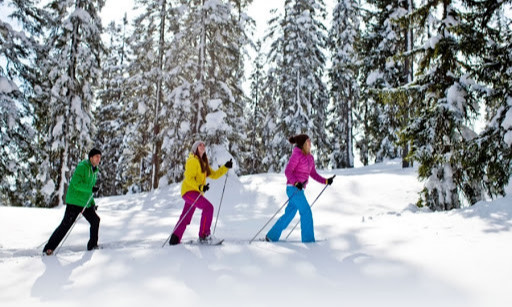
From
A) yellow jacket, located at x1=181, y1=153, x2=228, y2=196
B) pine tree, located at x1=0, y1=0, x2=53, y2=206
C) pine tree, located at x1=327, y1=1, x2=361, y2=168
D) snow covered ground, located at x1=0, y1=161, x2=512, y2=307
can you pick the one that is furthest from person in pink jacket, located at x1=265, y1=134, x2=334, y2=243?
pine tree, located at x1=327, y1=1, x2=361, y2=168

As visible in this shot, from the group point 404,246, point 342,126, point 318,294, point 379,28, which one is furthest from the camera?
point 342,126

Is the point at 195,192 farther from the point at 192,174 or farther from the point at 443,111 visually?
the point at 443,111

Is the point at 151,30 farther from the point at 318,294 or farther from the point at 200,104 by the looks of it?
the point at 318,294

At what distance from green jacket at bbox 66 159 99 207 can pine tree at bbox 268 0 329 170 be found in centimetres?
1881

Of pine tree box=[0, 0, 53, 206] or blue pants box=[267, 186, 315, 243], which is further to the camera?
pine tree box=[0, 0, 53, 206]

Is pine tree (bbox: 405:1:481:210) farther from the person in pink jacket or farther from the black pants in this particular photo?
the black pants

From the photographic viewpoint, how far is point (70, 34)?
18.1m

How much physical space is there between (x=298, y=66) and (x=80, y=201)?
20.3m

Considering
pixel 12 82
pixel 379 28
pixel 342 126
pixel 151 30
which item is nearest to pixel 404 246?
pixel 12 82

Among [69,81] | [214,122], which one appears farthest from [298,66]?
[69,81]

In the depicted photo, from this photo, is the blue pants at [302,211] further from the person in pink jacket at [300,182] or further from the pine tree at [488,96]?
the pine tree at [488,96]

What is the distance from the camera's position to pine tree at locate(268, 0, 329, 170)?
24.5 metres

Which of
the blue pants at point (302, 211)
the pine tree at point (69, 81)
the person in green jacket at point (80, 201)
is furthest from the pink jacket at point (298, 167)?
the pine tree at point (69, 81)

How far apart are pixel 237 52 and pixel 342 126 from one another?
16.0 metres
